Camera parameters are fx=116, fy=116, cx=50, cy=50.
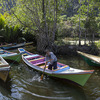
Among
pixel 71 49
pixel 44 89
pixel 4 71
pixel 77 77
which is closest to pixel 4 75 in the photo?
pixel 4 71

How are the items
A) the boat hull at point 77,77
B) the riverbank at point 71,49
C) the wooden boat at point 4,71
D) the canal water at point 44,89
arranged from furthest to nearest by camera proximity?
1. the riverbank at point 71,49
2. the wooden boat at point 4,71
3. the boat hull at point 77,77
4. the canal water at point 44,89

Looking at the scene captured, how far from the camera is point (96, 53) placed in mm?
11094

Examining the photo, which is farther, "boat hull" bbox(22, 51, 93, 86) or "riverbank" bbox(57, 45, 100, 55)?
"riverbank" bbox(57, 45, 100, 55)

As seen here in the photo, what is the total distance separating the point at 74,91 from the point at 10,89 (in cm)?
276

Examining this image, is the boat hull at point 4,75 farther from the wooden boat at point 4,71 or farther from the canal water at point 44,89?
the canal water at point 44,89

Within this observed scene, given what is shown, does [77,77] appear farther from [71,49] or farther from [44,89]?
[71,49]

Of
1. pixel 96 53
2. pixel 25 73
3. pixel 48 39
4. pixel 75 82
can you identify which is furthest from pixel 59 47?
pixel 75 82

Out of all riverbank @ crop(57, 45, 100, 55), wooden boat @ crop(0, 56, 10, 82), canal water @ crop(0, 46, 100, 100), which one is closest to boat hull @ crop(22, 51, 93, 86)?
canal water @ crop(0, 46, 100, 100)

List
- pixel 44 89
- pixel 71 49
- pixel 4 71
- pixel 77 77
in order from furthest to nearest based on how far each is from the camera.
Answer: pixel 71 49 → pixel 4 71 → pixel 44 89 → pixel 77 77

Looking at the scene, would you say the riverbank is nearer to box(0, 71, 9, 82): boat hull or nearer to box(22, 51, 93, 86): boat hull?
box(22, 51, 93, 86): boat hull

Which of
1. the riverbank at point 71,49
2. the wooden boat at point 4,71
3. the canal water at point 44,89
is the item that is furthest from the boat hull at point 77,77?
the riverbank at point 71,49

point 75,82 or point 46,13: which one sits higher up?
point 46,13

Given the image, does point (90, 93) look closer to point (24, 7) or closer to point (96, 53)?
point (96, 53)

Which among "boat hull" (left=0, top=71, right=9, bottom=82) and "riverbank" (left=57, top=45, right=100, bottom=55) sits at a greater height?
"boat hull" (left=0, top=71, right=9, bottom=82)
